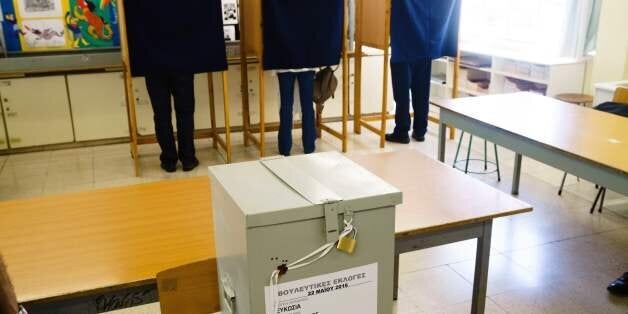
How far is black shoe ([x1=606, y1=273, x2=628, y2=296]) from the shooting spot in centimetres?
270

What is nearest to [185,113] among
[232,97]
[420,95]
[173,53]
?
[173,53]

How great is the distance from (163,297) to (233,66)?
4047 millimetres

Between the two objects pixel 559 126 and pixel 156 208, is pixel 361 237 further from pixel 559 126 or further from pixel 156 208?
pixel 559 126

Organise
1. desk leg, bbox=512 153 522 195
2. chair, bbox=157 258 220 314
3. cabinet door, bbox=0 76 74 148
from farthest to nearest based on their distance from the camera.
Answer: cabinet door, bbox=0 76 74 148, desk leg, bbox=512 153 522 195, chair, bbox=157 258 220 314

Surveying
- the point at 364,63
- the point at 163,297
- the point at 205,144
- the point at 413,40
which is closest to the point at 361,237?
the point at 163,297

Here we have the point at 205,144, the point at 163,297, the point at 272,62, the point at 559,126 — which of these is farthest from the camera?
the point at 205,144

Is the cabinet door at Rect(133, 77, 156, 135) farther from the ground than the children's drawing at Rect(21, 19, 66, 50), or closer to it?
closer to it

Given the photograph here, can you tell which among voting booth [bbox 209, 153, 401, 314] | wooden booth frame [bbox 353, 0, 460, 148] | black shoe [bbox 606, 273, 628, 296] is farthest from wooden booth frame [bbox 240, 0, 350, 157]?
voting booth [bbox 209, 153, 401, 314]

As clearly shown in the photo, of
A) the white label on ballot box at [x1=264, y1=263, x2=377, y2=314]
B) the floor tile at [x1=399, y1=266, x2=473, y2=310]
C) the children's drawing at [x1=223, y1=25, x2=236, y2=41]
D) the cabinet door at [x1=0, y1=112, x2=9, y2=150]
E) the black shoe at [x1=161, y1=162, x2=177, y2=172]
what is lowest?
the floor tile at [x1=399, y1=266, x2=473, y2=310]

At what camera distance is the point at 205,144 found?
17.2 feet

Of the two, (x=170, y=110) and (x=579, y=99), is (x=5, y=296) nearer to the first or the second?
(x=170, y=110)

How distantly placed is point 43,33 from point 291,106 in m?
2.41

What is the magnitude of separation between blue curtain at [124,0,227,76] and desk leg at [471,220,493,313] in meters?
2.81

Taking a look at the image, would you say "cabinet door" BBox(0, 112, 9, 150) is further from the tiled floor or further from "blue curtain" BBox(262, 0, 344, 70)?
"blue curtain" BBox(262, 0, 344, 70)
